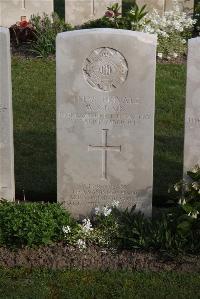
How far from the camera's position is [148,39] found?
22.0 feet

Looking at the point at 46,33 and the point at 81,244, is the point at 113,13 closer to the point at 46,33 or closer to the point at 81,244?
the point at 46,33

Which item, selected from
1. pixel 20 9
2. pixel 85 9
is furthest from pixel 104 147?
pixel 20 9

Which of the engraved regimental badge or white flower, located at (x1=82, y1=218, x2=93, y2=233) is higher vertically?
the engraved regimental badge

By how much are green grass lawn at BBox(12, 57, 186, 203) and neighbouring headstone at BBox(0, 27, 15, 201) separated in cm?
73

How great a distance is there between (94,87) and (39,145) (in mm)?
2686

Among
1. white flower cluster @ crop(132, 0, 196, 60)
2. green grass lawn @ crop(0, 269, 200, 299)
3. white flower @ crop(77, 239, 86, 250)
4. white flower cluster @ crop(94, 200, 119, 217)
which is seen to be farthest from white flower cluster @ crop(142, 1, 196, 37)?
green grass lawn @ crop(0, 269, 200, 299)

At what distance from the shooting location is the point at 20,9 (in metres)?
14.6

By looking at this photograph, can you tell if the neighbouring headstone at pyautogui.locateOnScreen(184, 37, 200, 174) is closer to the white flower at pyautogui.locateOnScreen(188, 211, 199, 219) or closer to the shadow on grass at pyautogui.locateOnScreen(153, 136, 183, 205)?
the white flower at pyautogui.locateOnScreen(188, 211, 199, 219)

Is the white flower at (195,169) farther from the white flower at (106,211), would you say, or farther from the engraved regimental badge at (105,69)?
the engraved regimental badge at (105,69)

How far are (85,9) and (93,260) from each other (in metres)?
8.79

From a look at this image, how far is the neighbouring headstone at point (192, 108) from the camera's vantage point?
22.1ft

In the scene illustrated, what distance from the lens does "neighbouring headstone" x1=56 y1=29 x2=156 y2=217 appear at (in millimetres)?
6746

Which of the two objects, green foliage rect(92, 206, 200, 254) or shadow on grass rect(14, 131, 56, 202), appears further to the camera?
shadow on grass rect(14, 131, 56, 202)

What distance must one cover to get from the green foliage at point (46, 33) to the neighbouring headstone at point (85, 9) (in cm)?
57
